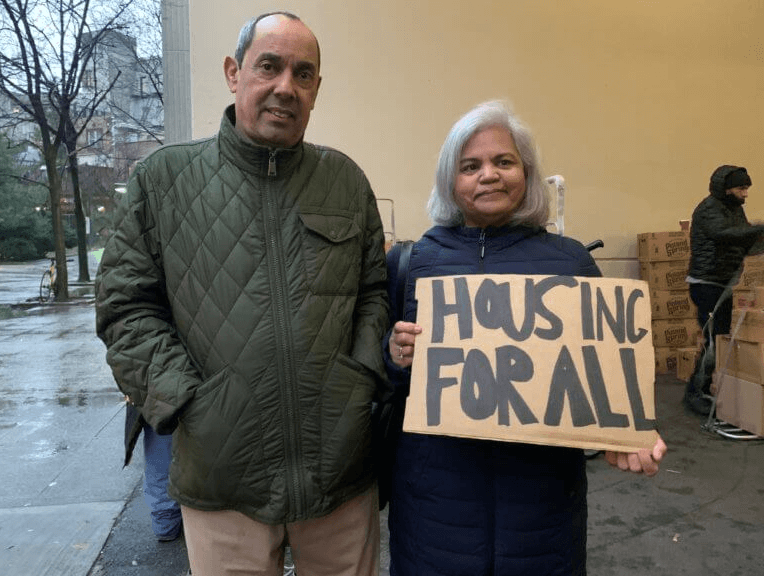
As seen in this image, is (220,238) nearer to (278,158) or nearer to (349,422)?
(278,158)

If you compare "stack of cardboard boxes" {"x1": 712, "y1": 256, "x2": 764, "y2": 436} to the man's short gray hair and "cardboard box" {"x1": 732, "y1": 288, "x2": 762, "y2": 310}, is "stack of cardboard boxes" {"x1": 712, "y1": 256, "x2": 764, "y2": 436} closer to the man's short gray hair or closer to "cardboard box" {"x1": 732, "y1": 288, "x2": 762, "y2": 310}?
"cardboard box" {"x1": 732, "y1": 288, "x2": 762, "y2": 310}

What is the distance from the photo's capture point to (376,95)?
596cm

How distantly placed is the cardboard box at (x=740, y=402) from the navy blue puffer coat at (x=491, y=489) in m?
3.78

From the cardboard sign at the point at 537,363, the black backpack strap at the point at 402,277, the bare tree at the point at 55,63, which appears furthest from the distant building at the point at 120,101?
the cardboard sign at the point at 537,363

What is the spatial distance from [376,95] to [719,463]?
424 cm

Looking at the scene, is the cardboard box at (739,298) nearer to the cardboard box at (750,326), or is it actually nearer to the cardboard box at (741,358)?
the cardboard box at (750,326)

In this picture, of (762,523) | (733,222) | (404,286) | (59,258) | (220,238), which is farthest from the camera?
(59,258)

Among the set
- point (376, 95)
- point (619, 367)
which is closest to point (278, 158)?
point (619, 367)

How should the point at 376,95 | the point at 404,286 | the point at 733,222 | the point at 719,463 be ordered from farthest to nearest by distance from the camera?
the point at 376,95 → the point at 733,222 → the point at 719,463 → the point at 404,286

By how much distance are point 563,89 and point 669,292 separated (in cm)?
240

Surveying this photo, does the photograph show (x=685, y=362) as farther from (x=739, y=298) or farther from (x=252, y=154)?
(x=252, y=154)

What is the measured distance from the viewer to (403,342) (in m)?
1.56

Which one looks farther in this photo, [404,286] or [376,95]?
[376,95]

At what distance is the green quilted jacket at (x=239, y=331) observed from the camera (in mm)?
1540
